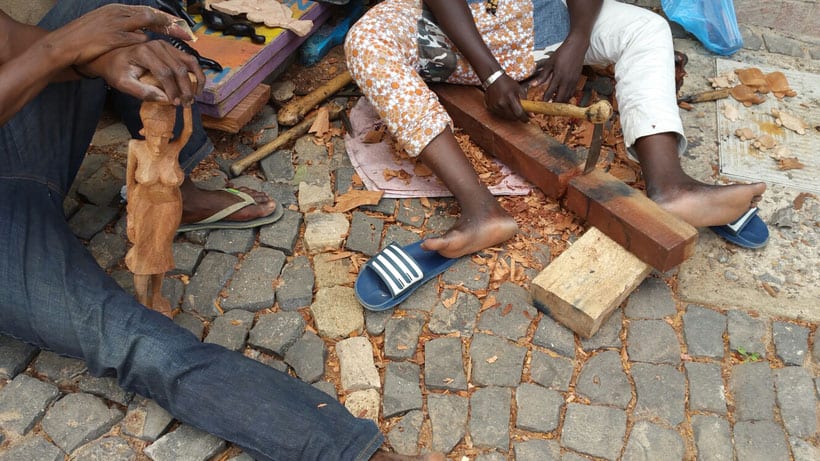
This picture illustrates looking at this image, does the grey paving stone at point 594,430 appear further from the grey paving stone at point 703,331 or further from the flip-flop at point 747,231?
the flip-flop at point 747,231

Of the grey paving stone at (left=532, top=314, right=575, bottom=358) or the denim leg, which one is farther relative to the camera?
the grey paving stone at (left=532, top=314, right=575, bottom=358)

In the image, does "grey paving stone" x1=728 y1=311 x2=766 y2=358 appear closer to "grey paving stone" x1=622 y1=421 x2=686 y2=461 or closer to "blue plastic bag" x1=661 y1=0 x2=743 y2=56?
"grey paving stone" x1=622 y1=421 x2=686 y2=461

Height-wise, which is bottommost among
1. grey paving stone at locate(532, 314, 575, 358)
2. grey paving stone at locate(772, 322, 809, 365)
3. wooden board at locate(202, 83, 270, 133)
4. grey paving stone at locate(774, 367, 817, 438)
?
grey paving stone at locate(774, 367, 817, 438)

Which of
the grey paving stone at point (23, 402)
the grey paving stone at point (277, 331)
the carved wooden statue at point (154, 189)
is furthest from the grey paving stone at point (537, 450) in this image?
the grey paving stone at point (23, 402)

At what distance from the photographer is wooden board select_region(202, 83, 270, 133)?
3.25 metres

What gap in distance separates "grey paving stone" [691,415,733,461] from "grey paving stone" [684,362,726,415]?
4 cm

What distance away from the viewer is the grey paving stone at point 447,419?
2264 mm

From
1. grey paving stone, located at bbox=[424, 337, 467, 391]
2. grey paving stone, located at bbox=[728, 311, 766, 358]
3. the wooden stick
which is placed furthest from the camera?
the wooden stick

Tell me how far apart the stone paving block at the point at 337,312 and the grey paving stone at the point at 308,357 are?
2.2 inches

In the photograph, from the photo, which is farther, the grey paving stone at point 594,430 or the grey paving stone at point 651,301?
the grey paving stone at point 651,301

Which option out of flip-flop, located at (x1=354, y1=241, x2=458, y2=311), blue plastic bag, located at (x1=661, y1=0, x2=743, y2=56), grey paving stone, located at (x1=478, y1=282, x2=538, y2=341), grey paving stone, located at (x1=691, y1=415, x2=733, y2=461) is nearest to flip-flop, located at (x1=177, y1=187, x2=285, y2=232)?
flip-flop, located at (x1=354, y1=241, x2=458, y2=311)

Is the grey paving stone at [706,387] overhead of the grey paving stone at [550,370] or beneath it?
beneath

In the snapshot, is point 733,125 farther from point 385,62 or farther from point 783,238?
point 385,62

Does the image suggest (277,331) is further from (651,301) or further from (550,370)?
(651,301)
